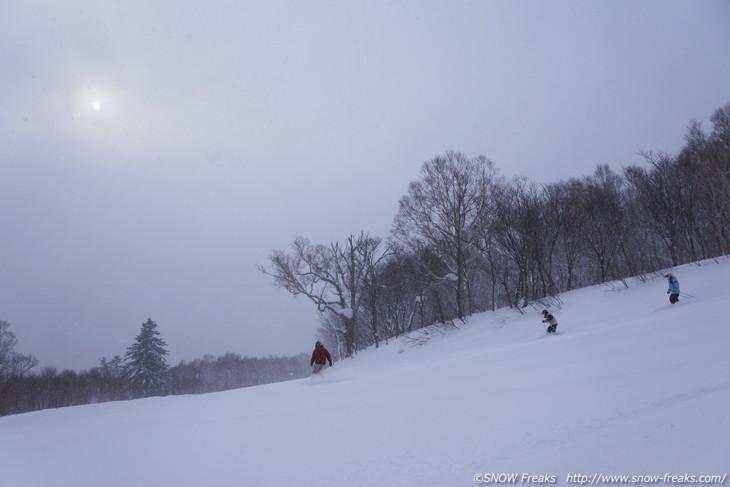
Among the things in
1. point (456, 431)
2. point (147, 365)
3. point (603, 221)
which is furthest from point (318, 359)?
point (147, 365)

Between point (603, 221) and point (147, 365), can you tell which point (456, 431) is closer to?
point (603, 221)

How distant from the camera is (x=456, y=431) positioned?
15.7 feet

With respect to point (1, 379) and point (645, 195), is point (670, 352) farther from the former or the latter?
point (1, 379)

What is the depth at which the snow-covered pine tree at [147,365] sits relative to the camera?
44.7m

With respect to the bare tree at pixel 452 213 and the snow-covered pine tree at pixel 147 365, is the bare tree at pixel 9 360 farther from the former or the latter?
the bare tree at pixel 452 213

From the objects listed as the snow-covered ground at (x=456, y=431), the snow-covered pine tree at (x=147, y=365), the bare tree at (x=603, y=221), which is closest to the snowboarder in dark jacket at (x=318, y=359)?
the snow-covered ground at (x=456, y=431)

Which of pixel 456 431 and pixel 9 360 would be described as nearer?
pixel 456 431

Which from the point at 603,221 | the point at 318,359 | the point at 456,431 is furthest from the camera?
the point at 603,221

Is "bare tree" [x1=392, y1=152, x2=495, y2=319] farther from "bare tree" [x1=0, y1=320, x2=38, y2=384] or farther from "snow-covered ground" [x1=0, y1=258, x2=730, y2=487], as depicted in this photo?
"bare tree" [x1=0, y1=320, x2=38, y2=384]

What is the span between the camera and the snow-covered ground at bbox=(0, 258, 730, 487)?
3756 mm

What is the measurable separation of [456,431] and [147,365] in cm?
5125

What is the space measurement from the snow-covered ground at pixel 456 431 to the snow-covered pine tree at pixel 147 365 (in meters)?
42.7

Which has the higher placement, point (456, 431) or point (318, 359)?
point (456, 431)

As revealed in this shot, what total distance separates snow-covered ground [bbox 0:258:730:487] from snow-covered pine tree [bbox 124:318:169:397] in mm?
42682
